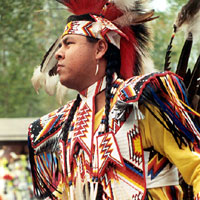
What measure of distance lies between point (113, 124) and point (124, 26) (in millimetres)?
647

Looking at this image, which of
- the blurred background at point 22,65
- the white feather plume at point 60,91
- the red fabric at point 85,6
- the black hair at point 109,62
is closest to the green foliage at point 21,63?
the blurred background at point 22,65

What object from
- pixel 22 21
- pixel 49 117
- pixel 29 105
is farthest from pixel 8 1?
pixel 49 117

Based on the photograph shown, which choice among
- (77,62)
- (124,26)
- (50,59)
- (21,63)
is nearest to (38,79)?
(50,59)

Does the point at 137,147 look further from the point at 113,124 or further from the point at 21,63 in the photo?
the point at 21,63

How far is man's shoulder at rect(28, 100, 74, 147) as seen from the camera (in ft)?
10.5

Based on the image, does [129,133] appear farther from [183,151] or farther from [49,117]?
[49,117]

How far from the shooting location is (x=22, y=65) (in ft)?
45.0

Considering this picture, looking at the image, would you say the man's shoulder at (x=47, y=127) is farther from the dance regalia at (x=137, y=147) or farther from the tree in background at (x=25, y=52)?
the tree in background at (x=25, y=52)

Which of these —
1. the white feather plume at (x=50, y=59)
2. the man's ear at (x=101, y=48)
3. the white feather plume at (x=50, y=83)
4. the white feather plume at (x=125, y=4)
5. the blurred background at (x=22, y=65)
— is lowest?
the blurred background at (x=22, y=65)

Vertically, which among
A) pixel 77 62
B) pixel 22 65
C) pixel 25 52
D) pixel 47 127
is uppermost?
pixel 77 62

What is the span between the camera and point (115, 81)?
3.05 meters

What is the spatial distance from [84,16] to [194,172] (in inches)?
44.7

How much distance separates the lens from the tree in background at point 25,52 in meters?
12.2

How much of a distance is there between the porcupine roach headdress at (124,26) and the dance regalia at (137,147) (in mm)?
313
